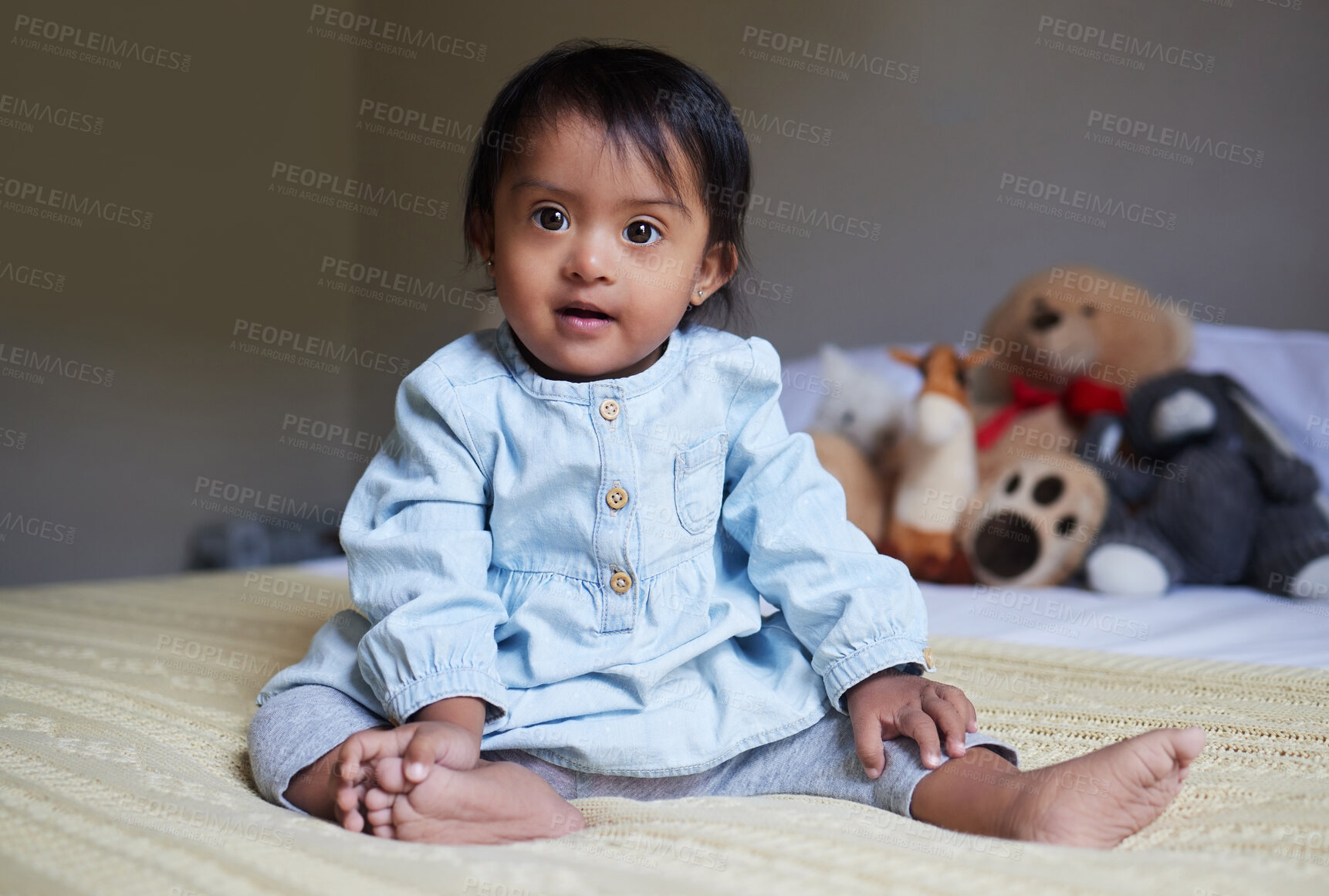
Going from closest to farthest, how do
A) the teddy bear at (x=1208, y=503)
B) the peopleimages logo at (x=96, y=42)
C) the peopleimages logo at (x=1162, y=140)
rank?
the teddy bear at (x=1208, y=503), the peopleimages logo at (x=1162, y=140), the peopleimages logo at (x=96, y=42)

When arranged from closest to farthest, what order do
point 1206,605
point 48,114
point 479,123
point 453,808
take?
1. point 453,808
2. point 1206,605
3. point 48,114
4. point 479,123

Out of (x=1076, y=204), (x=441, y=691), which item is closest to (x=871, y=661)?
A: (x=441, y=691)

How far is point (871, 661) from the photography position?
77 centimetres

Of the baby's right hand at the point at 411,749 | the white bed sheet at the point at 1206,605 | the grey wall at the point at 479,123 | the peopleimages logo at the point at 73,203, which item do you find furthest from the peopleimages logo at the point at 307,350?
the baby's right hand at the point at 411,749

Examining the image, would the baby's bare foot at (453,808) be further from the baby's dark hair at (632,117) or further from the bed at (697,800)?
the baby's dark hair at (632,117)

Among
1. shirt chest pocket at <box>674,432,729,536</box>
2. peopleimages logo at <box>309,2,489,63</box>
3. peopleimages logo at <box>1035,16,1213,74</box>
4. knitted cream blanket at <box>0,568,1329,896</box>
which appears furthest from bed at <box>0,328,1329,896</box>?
peopleimages logo at <box>309,2,489,63</box>

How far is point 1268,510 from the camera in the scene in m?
1.55

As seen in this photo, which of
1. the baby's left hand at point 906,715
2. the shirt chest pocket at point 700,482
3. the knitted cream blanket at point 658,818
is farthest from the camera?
the shirt chest pocket at point 700,482

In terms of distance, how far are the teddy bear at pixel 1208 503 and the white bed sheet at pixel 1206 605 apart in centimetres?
3

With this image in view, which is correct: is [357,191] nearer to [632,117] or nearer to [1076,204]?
[1076,204]

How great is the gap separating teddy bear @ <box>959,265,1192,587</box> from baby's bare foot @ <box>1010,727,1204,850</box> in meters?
0.96

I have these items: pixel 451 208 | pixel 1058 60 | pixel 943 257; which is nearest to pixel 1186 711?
pixel 943 257

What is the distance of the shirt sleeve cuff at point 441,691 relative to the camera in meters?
0.72

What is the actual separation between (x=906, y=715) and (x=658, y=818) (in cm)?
20
